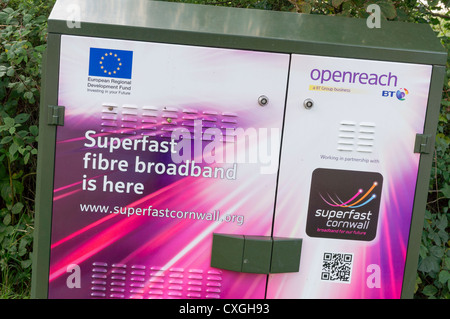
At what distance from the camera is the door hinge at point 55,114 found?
254 centimetres

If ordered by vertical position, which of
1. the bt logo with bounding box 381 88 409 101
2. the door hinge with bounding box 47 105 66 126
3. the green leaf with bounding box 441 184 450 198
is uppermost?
the bt logo with bounding box 381 88 409 101

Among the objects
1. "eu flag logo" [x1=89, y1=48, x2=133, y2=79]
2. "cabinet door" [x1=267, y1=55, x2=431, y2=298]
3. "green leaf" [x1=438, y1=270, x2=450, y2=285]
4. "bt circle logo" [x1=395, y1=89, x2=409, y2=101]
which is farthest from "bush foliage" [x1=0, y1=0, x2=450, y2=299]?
"eu flag logo" [x1=89, y1=48, x2=133, y2=79]

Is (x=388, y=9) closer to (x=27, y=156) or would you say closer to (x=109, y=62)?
(x=109, y=62)

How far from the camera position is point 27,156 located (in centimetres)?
355

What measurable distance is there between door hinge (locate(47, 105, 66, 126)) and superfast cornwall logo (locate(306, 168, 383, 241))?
1.27 meters

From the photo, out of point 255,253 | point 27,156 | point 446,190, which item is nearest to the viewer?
point 255,253

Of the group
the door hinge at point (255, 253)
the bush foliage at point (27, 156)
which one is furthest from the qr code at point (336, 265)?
the bush foliage at point (27, 156)

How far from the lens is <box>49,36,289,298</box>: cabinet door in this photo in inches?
101

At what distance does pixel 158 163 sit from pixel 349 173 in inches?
37.5

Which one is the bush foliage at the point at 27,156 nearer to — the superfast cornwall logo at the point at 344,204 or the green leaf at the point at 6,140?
the green leaf at the point at 6,140

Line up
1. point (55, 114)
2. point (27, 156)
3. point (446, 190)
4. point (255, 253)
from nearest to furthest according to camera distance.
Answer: point (55, 114) < point (255, 253) < point (27, 156) < point (446, 190)

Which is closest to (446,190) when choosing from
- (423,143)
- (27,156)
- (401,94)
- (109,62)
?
(423,143)

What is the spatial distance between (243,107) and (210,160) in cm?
31

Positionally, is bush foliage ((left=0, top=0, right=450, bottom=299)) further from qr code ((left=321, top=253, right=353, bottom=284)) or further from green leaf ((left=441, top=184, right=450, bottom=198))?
qr code ((left=321, top=253, right=353, bottom=284))
